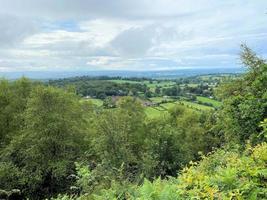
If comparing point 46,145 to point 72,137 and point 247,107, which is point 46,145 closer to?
point 72,137

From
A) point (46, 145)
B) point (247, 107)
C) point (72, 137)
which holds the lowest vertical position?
point (46, 145)

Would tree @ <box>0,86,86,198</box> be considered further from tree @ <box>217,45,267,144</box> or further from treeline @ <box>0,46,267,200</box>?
tree @ <box>217,45,267,144</box>

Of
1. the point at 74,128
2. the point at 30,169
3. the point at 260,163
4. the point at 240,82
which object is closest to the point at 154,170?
the point at 74,128

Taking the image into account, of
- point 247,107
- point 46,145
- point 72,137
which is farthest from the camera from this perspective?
point 72,137

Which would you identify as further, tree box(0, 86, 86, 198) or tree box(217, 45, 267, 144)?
tree box(0, 86, 86, 198)

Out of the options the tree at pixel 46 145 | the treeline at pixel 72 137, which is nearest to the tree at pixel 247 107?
the treeline at pixel 72 137

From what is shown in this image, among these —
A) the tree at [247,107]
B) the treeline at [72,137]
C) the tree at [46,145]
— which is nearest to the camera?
the tree at [247,107]

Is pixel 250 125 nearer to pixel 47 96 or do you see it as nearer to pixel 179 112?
pixel 47 96

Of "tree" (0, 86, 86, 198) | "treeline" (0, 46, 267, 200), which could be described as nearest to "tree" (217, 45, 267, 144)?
"treeline" (0, 46, 267, 200)

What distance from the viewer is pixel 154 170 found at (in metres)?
37.5

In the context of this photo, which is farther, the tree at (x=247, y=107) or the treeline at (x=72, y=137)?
the treeline at (x=72, y=137)

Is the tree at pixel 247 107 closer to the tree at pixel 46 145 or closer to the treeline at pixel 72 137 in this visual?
the treeline at pixel 72 137

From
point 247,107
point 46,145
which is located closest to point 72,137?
point 46,145

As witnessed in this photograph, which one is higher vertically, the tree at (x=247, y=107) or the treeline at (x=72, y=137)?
the tree at (x=247, y=107)
